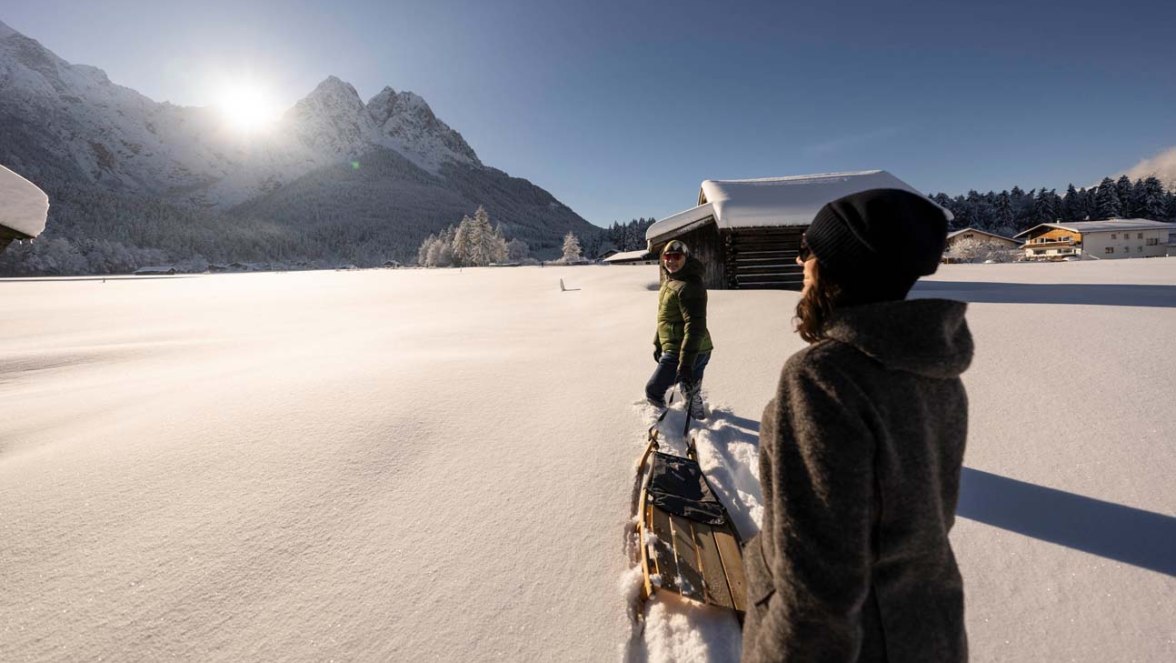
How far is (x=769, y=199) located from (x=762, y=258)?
6.85ft

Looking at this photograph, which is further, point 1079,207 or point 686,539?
point 1079,207

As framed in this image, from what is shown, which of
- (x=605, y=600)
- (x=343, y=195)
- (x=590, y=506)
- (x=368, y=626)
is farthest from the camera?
(x=343, y=195)

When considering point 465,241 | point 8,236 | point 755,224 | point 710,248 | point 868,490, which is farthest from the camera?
point 465,241

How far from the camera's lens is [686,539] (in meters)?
2.63

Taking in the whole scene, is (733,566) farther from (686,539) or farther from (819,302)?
(819,302)

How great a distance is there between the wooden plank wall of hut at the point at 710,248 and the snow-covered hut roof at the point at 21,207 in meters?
14.4

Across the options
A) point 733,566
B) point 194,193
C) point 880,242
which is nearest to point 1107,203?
point 733,566

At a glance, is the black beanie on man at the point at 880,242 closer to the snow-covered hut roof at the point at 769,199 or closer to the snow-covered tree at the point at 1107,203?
the snow-covered hut roof at the point at 769,199

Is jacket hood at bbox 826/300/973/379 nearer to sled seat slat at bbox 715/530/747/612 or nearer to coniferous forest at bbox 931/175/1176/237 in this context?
sled seat slat at bbox 715/530/747/612

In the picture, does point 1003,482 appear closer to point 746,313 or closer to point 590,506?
point 590,506

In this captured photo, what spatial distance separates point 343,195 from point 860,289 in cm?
19840

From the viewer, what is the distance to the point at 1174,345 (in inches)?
214

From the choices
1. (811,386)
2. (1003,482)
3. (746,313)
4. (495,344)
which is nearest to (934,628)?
(811,386)

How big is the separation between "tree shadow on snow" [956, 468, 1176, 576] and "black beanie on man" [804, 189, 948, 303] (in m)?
2.75
